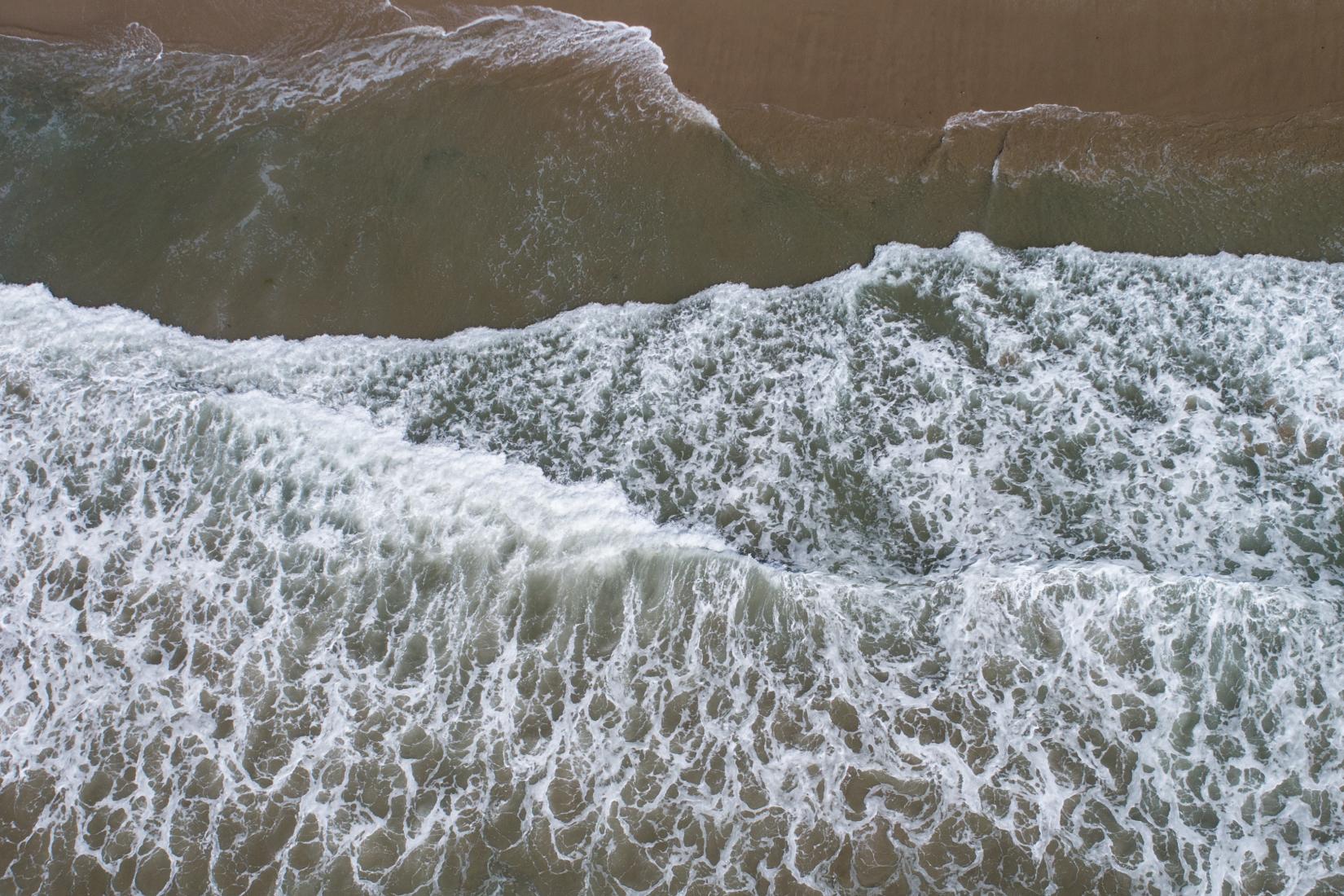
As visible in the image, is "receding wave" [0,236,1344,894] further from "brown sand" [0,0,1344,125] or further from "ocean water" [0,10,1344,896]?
"brown sand" [0,0,1344,125]

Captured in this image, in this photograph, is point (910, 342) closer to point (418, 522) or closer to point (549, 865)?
point (418, 522)

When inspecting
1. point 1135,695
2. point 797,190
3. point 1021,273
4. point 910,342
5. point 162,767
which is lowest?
point 162,767

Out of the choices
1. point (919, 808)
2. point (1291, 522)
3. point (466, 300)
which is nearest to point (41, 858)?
point (466, 300)

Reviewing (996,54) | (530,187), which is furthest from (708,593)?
(996,54)

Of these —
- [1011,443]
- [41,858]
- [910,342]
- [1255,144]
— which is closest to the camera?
[41,858]

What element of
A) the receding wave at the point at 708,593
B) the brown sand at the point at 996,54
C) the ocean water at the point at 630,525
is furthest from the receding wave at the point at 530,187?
the receding wave at the point at 708,593

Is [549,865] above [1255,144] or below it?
below
